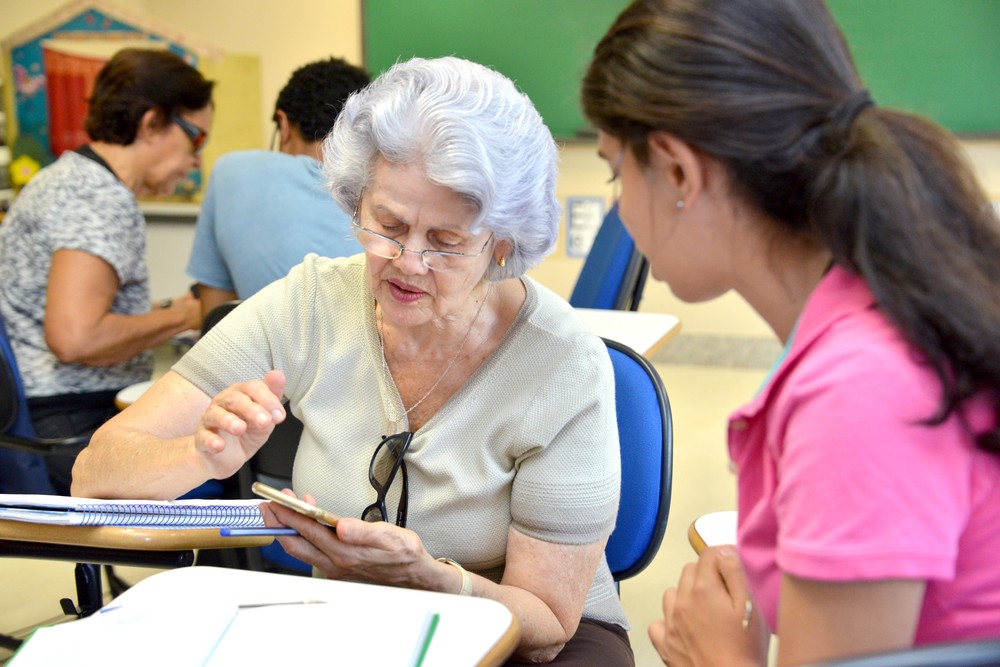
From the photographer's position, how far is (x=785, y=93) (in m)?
0.88

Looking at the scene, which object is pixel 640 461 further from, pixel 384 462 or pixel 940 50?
pixel 940 50

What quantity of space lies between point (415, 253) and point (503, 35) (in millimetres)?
3611

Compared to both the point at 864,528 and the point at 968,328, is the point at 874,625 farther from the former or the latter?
the point at 968,328

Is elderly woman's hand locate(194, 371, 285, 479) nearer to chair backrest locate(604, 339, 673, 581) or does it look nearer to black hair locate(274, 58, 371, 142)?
chair backrest locate(604, 339, 673, 581)

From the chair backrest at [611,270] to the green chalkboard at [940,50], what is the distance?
1.94 metres

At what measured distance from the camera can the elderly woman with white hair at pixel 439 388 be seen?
1.37 metres

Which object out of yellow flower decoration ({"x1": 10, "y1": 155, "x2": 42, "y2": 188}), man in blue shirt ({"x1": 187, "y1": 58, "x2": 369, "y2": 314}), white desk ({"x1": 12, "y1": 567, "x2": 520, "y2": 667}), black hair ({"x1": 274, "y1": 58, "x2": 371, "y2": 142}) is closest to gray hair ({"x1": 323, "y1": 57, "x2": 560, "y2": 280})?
white desk ({"x1": 12, "y1": 567, "x2": 520, "y2": 667})

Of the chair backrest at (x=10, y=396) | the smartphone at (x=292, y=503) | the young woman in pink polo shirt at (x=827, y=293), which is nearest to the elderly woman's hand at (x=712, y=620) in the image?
the young woman in pink polo shirt at (x=827, y=293)

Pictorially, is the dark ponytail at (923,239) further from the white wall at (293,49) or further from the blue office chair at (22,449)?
the white wall at (293,49)

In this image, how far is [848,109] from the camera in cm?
87

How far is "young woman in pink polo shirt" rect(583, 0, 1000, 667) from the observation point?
2.44ft

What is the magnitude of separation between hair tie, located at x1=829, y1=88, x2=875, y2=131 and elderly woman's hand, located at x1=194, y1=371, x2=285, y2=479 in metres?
0.73

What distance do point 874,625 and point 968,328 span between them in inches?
9.4

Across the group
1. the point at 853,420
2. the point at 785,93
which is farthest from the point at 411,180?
the point at 853,420
